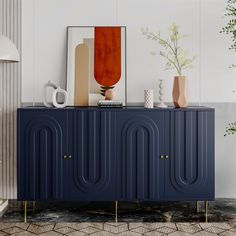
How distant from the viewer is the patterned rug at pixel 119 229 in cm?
325

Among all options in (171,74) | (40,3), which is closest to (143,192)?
(171,74)

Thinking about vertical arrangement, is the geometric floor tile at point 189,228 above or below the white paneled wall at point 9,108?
below

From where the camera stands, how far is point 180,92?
3.75 metres

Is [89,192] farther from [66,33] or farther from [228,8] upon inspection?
[228,8]

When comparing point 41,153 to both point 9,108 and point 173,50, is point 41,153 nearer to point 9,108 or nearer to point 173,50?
point 9,108

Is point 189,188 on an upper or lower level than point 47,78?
lower

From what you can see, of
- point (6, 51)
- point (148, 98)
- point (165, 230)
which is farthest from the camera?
point (148, 98)

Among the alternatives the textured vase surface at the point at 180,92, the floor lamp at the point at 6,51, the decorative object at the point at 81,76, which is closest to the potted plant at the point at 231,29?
the textured vase surface at the point at 180,92

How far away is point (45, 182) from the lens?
361 cm

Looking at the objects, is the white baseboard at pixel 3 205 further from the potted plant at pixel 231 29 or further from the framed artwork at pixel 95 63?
the potted plant at pixel 231 29

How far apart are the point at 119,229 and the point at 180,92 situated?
125cm

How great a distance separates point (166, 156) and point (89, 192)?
694mm

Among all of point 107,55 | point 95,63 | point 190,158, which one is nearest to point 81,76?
point 95,63

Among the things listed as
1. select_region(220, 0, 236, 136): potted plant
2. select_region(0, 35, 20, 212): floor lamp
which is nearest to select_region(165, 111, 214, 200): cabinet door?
select_region(220, 0, 236, 136): potted plant
